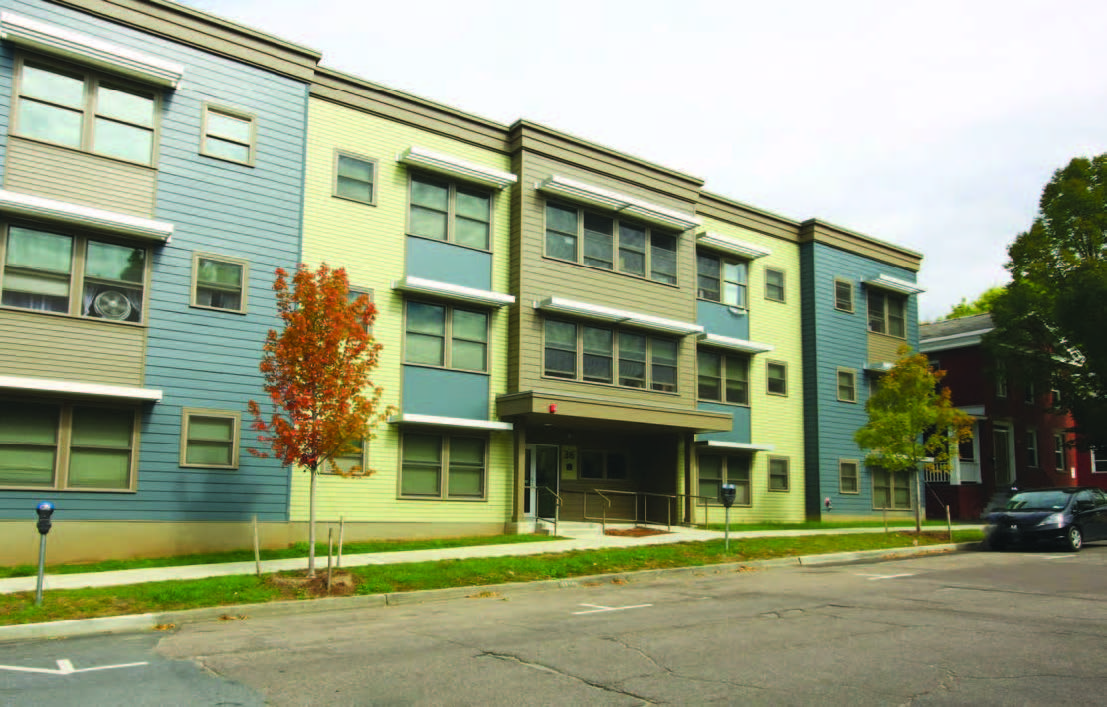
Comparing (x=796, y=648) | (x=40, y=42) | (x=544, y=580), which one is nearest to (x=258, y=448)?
(x=544, y=580)

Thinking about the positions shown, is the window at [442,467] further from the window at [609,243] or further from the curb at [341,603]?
the curb at [341,603]

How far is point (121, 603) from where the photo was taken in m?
12.2

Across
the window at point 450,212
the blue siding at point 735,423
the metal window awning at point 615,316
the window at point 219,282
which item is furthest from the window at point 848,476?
the window at point 219,282

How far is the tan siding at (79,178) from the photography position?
16.8m

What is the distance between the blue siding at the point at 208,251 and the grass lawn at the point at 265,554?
90 cm

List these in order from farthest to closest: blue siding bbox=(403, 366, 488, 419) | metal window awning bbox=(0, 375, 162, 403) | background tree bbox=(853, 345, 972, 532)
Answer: background tree bbox=(853, 345, 972, 532) → blue siding bbox=(403, 366, 488, 419) → metal window awning bbox=(0, 375, 162, 403)

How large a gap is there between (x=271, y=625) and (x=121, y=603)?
2388 mm

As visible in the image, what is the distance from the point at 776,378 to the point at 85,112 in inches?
842

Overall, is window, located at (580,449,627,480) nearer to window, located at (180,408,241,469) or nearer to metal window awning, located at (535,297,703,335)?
metal window awning, located at (535,297,703,335)

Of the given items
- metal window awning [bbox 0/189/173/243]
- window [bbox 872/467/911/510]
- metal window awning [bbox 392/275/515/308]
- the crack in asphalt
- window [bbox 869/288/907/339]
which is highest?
window [bbox 869/288/907/339]

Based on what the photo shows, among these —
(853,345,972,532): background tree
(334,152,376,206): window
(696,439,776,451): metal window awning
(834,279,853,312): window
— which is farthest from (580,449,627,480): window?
(834,279,853,312): window

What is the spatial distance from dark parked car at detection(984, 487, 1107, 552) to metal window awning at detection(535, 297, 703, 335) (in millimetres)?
9076

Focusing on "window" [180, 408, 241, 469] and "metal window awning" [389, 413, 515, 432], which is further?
"metal window awning" [389, 413, 515, 432]

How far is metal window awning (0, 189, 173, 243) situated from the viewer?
53.3 ft
